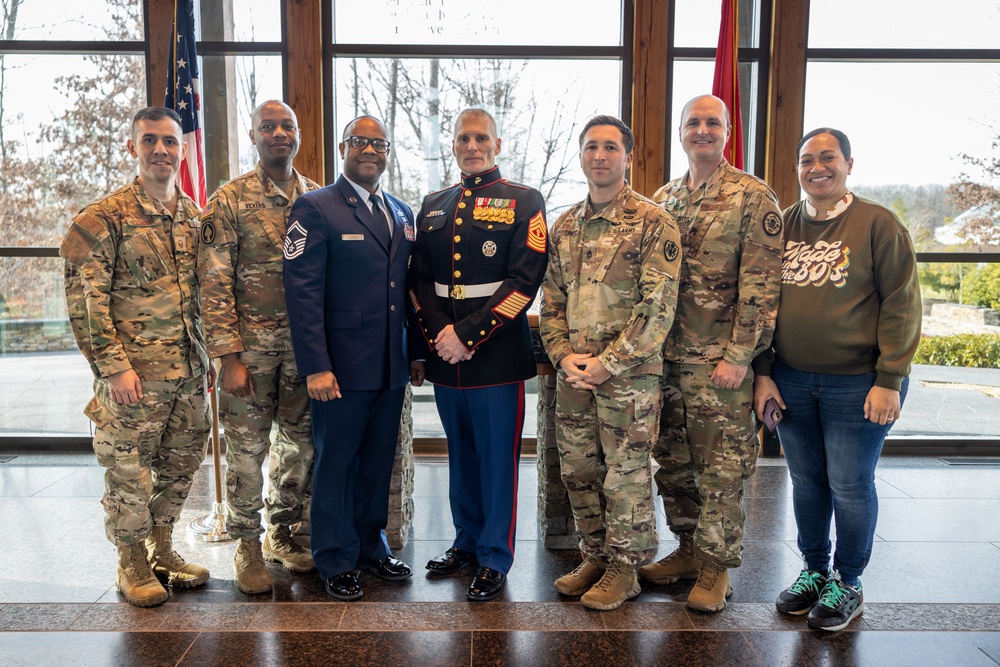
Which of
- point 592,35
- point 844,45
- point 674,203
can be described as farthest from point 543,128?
point 674,203

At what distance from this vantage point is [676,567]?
2842 millimetres

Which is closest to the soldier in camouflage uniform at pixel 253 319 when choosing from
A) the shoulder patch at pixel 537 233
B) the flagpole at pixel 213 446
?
the flagpole at pixel 213 446

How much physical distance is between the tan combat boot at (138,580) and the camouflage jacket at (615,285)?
1687 mm

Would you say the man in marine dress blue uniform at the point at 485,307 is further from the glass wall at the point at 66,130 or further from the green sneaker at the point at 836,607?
the glass wall at the point at 66,130

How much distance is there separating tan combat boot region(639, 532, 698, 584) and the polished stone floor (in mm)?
51

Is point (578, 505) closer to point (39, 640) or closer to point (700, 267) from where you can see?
point (700, 267)

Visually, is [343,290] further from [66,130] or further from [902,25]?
[902,25]

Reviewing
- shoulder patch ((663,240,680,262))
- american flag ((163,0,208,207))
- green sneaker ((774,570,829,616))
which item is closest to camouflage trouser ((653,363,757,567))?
green sneaker ((774,570,829,616))

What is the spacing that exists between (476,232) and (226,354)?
3.33 ft

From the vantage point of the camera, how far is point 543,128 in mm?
4762

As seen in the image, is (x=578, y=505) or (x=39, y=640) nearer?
(x=39, y=640)

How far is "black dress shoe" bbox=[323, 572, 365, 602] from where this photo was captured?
2652mm

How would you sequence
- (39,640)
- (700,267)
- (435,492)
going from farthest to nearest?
(435,492) → (700,267) → (39,640)

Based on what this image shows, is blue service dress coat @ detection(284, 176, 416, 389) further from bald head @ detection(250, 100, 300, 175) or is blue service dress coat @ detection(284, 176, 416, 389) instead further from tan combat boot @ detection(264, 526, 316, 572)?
tan combat boot @ detection(264, 526, 316, 572)
